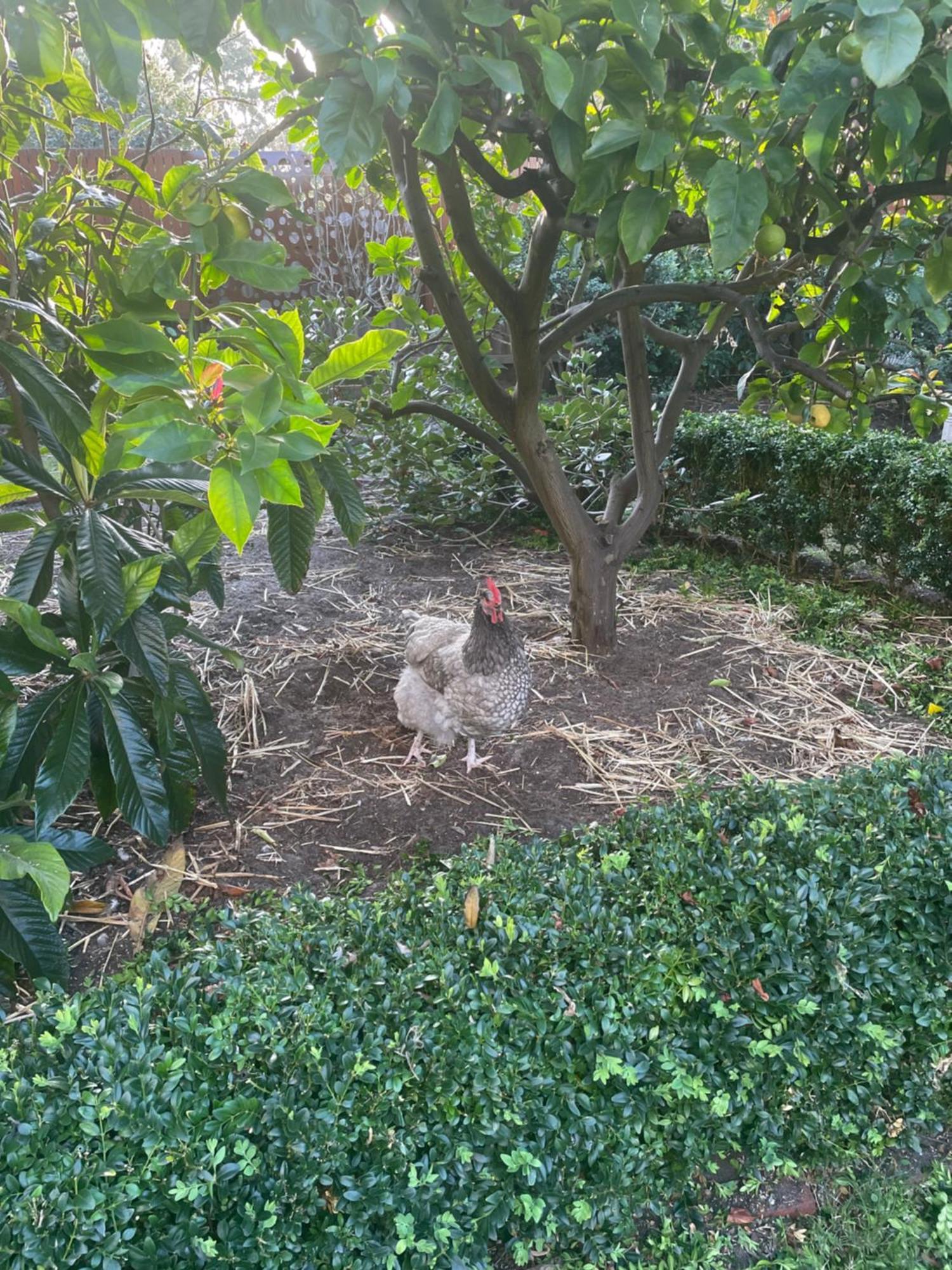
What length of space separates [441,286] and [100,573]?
79.1 inches

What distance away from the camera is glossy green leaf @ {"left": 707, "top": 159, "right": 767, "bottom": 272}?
1649 mm

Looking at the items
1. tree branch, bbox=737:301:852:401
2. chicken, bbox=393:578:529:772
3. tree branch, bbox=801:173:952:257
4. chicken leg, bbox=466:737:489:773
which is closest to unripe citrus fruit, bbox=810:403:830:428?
tree branch, bbox=737:301:852:401

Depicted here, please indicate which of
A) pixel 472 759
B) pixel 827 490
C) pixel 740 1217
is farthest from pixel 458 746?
pixel 827 490

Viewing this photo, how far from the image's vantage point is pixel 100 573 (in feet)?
6.89

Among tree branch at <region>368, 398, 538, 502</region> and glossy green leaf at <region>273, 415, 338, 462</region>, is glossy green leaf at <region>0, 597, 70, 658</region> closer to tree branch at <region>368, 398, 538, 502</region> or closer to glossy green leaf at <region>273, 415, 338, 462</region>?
glossy green leaf at <region>273, 415, 338, 462</region>

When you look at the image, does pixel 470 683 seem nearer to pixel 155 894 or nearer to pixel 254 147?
pixel 155 894

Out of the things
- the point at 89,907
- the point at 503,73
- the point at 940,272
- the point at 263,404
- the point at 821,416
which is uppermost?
the point at 503,73

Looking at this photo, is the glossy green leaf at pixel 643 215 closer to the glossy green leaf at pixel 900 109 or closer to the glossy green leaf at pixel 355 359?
the glossy green leaf at pixel 900 109

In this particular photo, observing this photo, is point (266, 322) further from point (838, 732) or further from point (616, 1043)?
point (838, 732)

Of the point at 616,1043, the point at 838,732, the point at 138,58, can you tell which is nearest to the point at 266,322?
the point at 138,58

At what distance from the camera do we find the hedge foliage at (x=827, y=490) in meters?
4.68

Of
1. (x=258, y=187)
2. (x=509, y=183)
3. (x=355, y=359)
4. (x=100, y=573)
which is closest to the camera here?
(x=258, y=187)

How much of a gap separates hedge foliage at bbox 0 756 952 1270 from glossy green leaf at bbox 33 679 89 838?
1.47ft

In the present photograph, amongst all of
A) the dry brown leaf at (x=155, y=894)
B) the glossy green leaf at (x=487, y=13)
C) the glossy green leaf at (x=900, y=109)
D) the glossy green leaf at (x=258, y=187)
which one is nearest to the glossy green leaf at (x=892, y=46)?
the glossy green leaf at (x=900, y=109)
